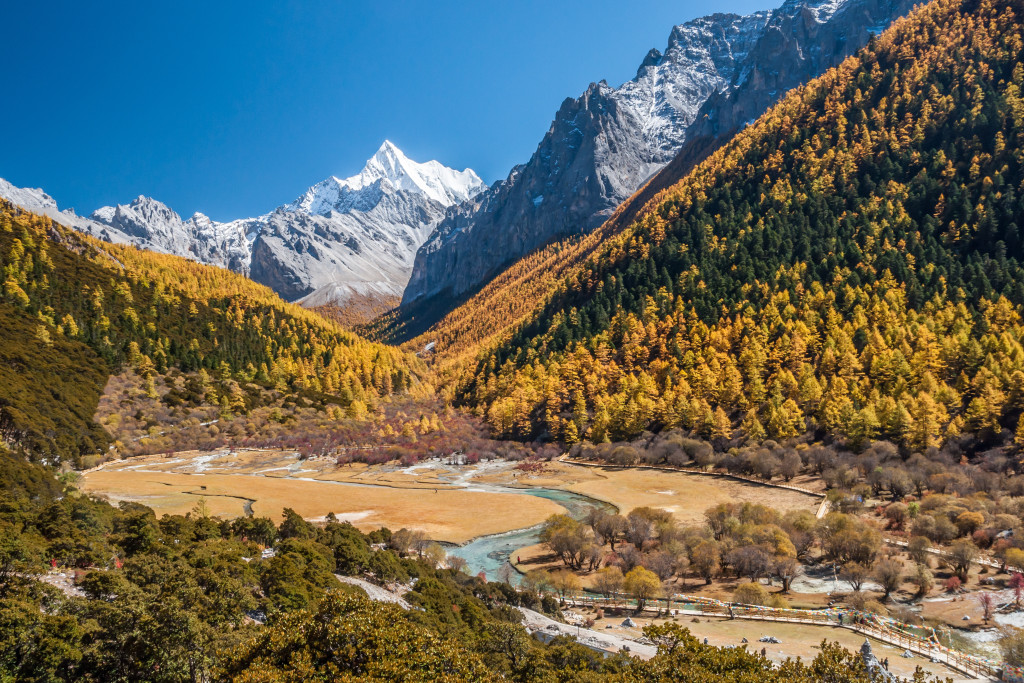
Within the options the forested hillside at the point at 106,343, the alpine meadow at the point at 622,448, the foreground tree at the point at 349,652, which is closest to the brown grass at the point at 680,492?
the alpine meadow at the point at 622,448

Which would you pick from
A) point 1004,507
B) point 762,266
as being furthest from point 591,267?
point 1004,507

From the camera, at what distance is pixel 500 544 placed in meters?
60.1

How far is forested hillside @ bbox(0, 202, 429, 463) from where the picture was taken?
89.9 m

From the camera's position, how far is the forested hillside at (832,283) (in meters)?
89.3

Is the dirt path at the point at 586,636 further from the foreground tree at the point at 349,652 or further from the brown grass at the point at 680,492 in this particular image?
the brown grass at the point at 680,492

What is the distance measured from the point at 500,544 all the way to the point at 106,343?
392ft

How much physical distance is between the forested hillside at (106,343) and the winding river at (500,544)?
2284 inches

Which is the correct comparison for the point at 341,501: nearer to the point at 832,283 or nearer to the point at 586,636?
the point at 586,636

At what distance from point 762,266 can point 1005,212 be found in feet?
158

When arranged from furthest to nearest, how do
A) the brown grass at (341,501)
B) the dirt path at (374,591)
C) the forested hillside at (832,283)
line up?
the forested hillside at (832,283) → the brown grass at (341,501) → the dirt path at (374,591)

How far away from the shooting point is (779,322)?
11362cm

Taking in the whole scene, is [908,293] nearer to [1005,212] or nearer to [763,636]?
[1005,212]

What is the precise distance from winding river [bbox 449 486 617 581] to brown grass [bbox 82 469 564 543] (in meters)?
1.67

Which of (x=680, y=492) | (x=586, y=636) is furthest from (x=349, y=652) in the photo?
(x=680, y=492)
